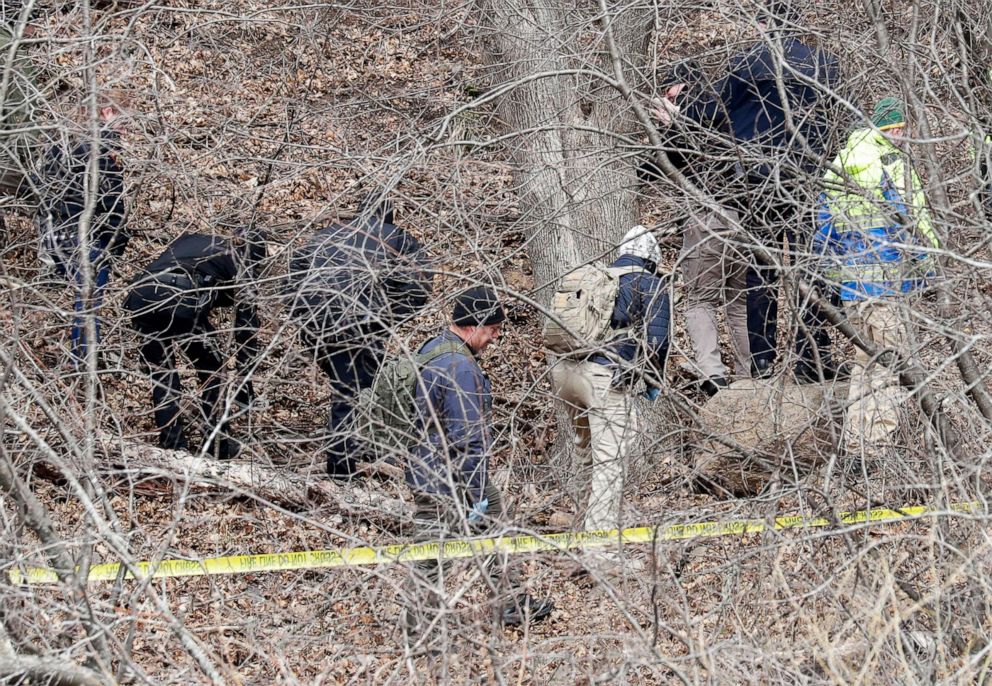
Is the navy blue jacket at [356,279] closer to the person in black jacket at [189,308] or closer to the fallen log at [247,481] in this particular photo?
the person in black jacket at [189,308]

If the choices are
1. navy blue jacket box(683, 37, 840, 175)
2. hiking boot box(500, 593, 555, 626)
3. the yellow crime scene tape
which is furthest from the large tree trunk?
the yellow crime scene tape

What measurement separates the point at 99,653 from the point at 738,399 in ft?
12.6

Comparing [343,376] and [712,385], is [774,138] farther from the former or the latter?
[343,376]

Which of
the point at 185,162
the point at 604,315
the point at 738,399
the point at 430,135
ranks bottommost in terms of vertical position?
the point at 738,399

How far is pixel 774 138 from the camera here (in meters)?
6.93

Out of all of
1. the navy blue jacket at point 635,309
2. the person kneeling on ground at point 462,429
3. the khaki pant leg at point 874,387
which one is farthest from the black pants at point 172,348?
the khaki pant leg at point 874,387

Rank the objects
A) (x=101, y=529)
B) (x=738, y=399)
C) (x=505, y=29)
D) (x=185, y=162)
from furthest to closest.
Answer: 1. (x=505, y=29)
2. (x=185, y=162)
3. (x=738, y=399)
4. (x=101, y=529)

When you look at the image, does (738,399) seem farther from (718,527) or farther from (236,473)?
(236,473)

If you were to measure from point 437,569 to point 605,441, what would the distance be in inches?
84.7

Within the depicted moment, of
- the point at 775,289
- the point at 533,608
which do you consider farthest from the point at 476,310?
the point at 775,289

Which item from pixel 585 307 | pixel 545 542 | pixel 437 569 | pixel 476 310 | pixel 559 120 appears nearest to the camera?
pixel 545 542

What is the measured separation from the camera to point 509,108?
28.4ft

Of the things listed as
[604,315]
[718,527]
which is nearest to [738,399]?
[604,315]

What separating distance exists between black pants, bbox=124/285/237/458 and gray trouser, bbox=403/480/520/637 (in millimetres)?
2352
